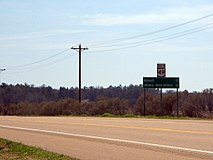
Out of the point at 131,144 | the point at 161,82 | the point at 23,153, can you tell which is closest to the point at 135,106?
the point at 161,82

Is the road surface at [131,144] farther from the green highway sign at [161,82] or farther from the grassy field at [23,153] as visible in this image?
the green highway sign at [161,82]

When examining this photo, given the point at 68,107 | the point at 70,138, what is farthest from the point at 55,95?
the point at 70,138

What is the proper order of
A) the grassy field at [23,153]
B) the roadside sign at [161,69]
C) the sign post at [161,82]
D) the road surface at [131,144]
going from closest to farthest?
1. the road surface at [131,144]
2. the grassy field at [23,153]
3. the sign post at [161,82]
4. the roadside sign at [161,69]

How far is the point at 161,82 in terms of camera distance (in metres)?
43.3

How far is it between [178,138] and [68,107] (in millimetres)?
42505

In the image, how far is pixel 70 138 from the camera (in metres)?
19.6

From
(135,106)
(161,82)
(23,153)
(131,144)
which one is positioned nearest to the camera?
(23,153)

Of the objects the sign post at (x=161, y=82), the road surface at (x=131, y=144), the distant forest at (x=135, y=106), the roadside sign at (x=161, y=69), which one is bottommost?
the road surface at (x=131, y=144)

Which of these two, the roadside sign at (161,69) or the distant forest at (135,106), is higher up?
the roadside sign at (161,69)

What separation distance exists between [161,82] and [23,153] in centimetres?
2906

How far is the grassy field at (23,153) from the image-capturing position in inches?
544

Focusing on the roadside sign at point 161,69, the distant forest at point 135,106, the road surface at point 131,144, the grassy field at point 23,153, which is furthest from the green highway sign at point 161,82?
the grassy field at point 23,153

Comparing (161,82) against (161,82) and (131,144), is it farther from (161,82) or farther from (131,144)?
(131,144)

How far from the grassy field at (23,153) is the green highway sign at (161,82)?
87.1 feet
